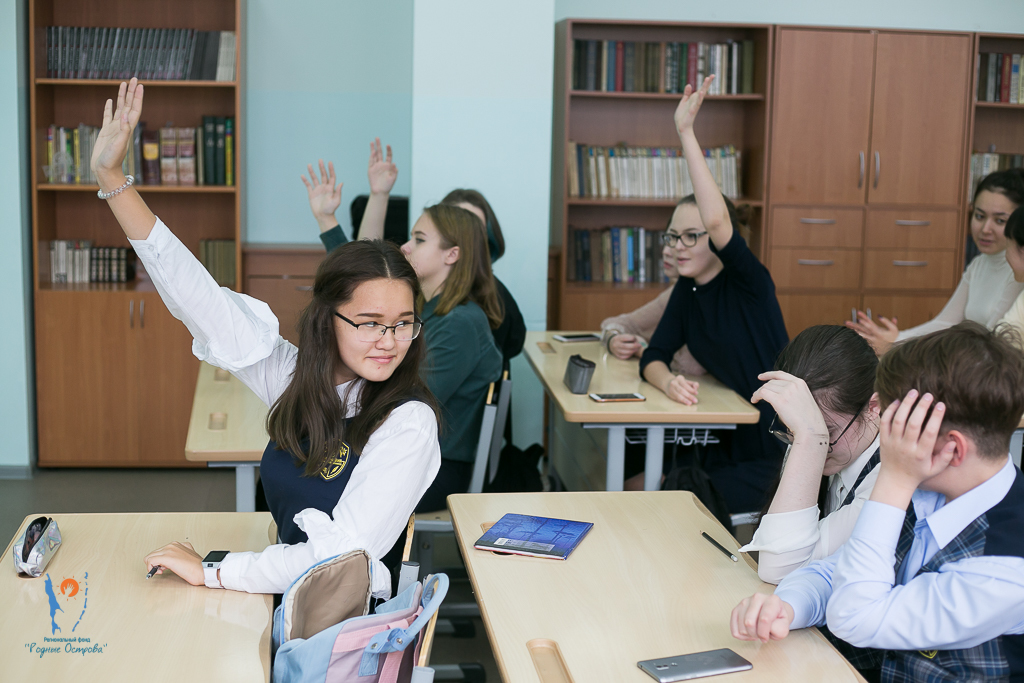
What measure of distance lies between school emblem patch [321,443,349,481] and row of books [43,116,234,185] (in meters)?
3.09

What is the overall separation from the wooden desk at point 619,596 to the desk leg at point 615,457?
71 centimetres

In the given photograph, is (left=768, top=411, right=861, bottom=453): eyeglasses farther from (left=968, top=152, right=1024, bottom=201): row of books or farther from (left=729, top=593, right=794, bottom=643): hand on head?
(left=968, top=152, right=1024, bottom=201): row of books

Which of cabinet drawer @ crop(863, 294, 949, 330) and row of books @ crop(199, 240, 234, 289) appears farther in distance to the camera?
cabinet drawer @ crop(863, 294, 949, 330)

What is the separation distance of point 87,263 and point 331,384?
323 cm

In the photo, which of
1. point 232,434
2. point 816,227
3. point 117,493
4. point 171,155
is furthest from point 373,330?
point 816,227

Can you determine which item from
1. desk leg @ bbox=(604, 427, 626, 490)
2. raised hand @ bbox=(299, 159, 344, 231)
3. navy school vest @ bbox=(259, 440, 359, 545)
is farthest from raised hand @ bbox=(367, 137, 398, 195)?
navy school vest @ bbox=(259, 440, 359, 545)

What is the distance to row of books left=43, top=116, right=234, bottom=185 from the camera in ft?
14.0

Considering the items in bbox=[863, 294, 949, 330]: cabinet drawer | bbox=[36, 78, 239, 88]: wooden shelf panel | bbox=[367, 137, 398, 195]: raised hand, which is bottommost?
bbox=[863, 294, 949, 330]: cabinet drawer

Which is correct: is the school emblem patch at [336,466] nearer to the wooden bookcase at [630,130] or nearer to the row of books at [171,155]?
the row of books at [171,155]

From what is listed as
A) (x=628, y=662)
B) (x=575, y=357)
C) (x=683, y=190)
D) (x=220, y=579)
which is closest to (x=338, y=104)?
(x=683, y=190)

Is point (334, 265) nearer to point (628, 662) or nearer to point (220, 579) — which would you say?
point (220, 579)

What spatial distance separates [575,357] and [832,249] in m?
2.63

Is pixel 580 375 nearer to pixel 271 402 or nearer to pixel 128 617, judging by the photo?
pixel 271 402

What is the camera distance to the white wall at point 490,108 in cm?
384
